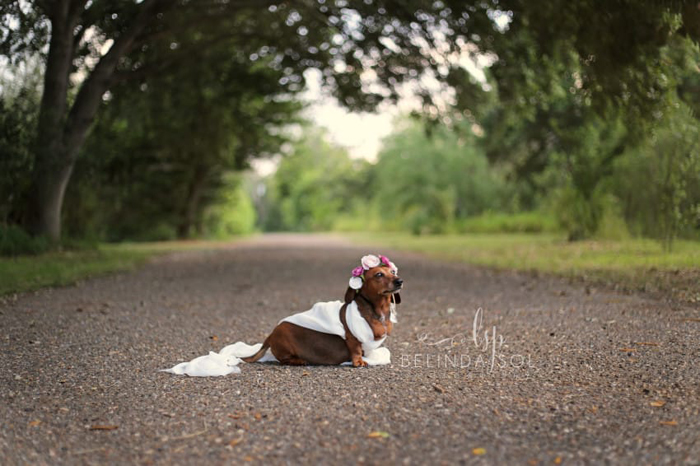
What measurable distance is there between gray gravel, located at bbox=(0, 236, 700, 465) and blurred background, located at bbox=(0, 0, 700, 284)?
2810 millimetres

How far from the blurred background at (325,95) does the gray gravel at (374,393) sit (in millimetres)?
2810

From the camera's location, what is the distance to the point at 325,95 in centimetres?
1680

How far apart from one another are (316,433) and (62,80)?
39.2ft

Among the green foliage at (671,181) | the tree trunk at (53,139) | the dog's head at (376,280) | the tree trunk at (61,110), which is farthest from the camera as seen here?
the tree trunk at (61,110)

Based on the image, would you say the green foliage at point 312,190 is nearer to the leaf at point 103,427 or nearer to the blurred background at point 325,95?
the blurred background at point 325,95

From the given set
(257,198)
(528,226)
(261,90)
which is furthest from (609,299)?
(257,198)

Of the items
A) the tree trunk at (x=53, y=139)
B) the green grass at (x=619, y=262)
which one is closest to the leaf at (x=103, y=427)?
the green grass at (x=619, y=262)

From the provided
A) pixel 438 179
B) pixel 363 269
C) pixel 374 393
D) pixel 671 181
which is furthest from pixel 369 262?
A: pixel 438 179

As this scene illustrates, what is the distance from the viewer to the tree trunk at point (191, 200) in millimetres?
25578

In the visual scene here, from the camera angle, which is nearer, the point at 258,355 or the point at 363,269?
the point at 363,269

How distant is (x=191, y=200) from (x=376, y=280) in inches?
899

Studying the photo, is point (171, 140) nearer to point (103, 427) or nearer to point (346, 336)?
point (346, 336)

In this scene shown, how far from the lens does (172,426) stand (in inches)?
123

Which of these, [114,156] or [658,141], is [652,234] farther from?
[114,156]
